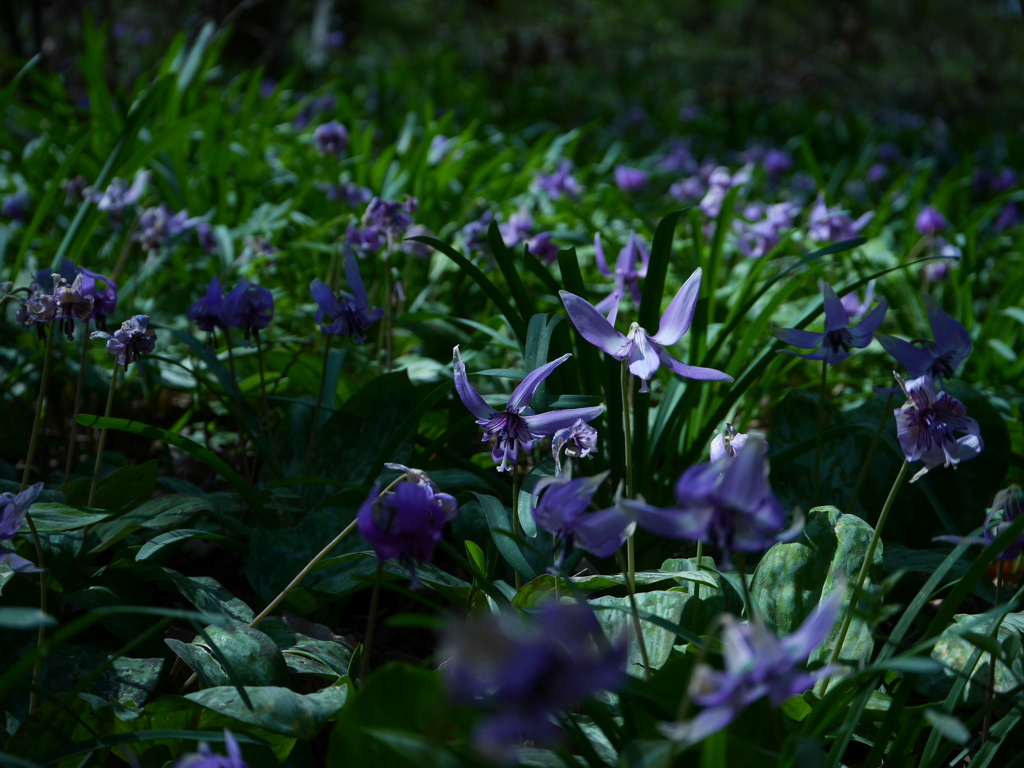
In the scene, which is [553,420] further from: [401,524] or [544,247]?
[544,247]

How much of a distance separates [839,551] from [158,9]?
11.1 m

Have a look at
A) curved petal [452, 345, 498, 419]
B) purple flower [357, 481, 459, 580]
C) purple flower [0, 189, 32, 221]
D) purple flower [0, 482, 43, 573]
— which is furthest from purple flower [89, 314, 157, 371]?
purple flower [0, 189, 32, 221]

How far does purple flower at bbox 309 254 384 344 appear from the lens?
1.54 m

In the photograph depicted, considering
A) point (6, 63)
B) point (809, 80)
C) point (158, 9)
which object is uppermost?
point (158, 9)

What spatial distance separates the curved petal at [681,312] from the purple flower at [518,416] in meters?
0.14

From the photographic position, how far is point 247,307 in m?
1.63

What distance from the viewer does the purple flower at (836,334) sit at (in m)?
1.23

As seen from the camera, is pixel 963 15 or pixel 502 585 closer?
pixel 502 585

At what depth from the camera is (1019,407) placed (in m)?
2.05

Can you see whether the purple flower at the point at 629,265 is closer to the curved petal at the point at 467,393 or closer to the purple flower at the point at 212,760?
the curved petal at the point at 467,393

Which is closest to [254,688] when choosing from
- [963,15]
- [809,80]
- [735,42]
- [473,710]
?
[473,710]

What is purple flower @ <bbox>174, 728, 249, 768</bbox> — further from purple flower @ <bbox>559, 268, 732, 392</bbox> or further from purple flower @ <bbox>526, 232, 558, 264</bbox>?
purple flower @ <bbox>526, 232, 558, 264</bbox>

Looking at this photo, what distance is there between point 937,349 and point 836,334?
0.15 metres

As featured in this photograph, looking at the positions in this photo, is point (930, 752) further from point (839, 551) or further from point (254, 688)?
point (254, 688)
